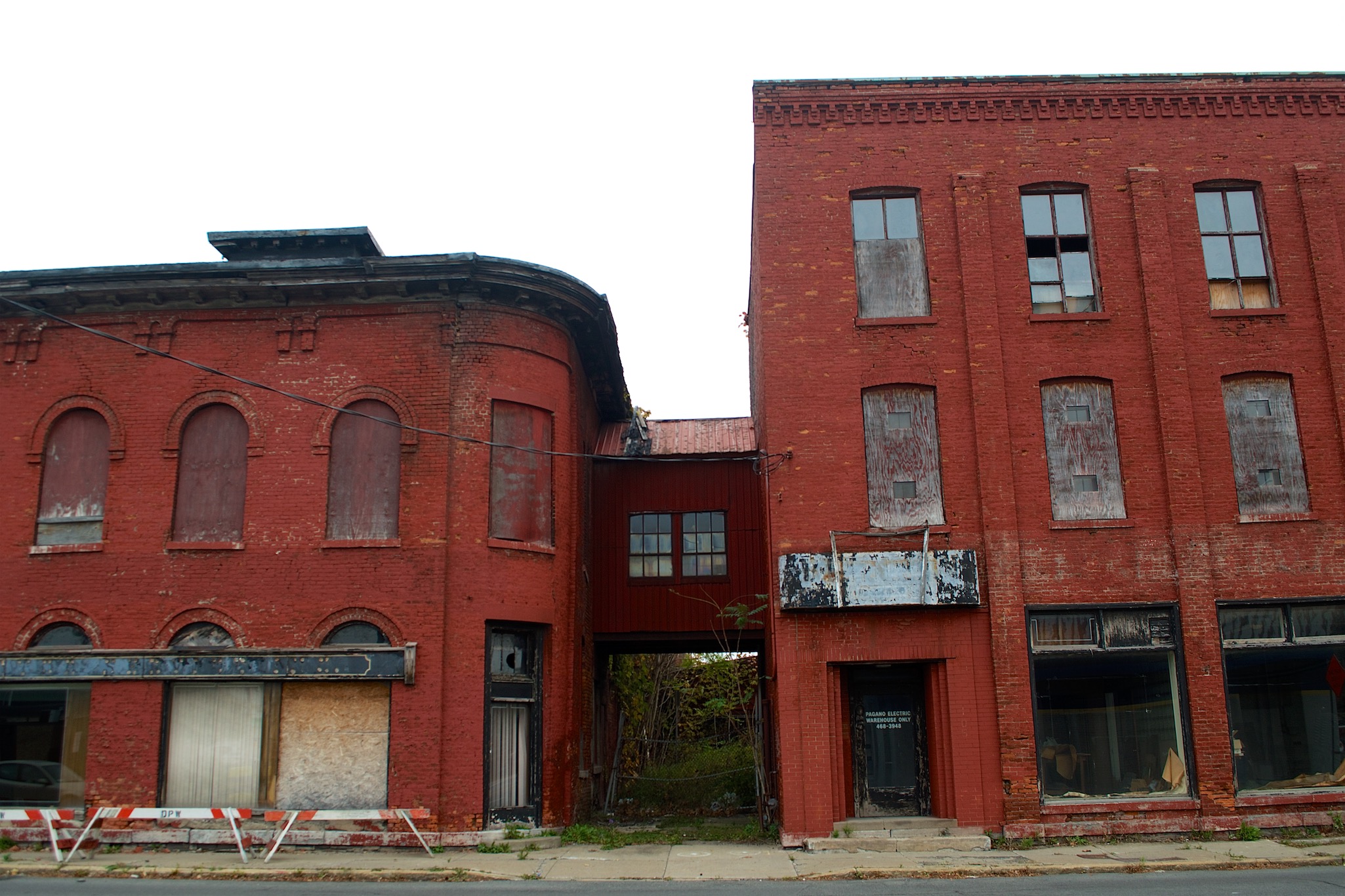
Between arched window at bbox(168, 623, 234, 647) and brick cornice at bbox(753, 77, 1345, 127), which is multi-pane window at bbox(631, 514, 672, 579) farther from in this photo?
brick cornice at bbox(753, 77, 1345, 127)

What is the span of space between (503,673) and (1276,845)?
1098 cm

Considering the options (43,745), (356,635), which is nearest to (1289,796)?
(356,635)

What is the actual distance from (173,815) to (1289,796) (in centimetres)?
1556

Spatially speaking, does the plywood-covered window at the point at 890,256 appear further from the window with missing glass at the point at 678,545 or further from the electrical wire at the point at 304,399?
the window with missing glass at the point at 678,545

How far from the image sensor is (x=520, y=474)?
53.4 feet

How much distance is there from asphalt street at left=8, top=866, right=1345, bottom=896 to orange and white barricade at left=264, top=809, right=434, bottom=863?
4.08ft

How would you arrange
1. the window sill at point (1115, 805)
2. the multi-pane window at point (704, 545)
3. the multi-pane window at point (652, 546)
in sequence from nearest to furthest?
the window sill at point (1115, 805) < the multi-pane window at point (704, 545) < the multi-pane window at point (652, 546)

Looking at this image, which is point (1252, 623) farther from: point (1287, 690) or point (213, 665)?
point (213, 665)

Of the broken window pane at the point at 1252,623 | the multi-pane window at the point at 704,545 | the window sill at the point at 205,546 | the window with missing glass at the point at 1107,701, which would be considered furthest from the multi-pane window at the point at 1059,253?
the window sill at the point at 205,546

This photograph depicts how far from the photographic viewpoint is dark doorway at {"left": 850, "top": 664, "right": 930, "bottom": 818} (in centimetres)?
1513

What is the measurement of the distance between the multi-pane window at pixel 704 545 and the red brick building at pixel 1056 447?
8.16 feet

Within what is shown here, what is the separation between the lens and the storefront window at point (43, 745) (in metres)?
15.0

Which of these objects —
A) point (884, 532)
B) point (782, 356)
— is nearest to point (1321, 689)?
point (884, 532)

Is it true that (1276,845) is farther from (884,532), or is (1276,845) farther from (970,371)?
(970,371)
